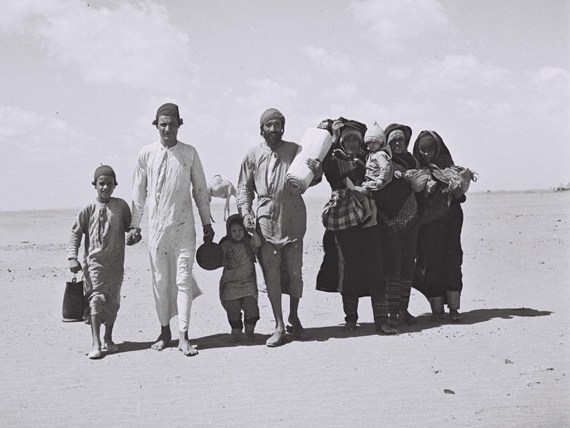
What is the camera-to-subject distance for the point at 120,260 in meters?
6.68

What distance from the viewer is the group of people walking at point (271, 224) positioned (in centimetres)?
656

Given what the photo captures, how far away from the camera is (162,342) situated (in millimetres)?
6656

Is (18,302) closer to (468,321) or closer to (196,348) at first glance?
(196,348)

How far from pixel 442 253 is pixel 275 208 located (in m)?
2.06

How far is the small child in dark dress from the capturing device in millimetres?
6879

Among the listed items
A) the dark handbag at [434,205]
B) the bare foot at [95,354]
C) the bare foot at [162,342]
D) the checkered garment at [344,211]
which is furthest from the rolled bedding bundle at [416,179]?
the bare foot at [95,354]

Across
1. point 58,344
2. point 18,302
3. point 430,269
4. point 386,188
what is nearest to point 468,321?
point 430,269

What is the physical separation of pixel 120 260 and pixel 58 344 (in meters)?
1.24

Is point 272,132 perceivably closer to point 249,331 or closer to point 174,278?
Result: point 174,278

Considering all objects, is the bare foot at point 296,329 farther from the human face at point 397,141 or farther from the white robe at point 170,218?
the human face at point 397,141

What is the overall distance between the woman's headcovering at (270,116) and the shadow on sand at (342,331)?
2.14 m

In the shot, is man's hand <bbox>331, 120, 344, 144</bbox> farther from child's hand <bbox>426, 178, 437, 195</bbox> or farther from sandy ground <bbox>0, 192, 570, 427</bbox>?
sandy ground <bbox>0, 192, 570, 427</bbox>

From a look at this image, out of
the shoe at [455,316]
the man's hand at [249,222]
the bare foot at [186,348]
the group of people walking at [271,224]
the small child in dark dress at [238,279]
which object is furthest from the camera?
the shoe at [455,316]

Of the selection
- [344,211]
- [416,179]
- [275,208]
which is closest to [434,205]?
[416,179]
